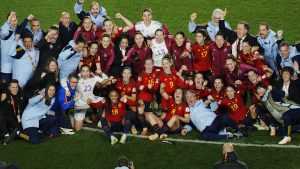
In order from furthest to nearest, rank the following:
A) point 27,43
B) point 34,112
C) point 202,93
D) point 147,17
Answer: point 147,17 < point 202,93 < point 27,43 < point 34,112

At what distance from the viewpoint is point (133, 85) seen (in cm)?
1173

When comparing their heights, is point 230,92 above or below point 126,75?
below

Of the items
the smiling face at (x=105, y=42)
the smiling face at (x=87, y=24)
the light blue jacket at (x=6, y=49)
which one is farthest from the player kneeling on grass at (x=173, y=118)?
the light blue jacket at (x=6, y=49)

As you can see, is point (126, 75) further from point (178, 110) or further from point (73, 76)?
point (178, 110)

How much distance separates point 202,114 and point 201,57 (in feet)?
5.43

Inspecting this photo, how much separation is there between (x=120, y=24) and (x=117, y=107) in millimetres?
6963

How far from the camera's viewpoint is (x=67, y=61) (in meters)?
12.0

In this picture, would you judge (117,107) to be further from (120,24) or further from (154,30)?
(120,24)

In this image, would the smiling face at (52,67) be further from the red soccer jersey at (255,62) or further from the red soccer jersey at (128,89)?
the red soccer jersey at (255,62)

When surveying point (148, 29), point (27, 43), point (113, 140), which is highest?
point (148, 29)

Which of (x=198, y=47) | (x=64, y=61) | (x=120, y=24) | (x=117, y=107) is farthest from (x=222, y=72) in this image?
(x=120, y=24)

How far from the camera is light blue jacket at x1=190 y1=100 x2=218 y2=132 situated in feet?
36.7

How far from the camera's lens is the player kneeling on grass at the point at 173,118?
11.3m

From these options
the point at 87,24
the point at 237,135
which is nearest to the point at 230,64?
the point at 237,135
